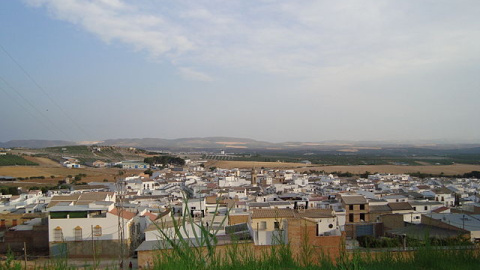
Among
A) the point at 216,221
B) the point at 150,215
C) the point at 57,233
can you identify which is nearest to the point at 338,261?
the point at 216,221

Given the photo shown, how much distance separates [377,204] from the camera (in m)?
22.4

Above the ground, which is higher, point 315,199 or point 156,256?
point 156,256

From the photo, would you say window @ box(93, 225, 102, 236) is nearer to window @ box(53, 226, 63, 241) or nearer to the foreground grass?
window @ box(53, 226, 63, 241)

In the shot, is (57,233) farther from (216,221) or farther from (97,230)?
(216,221)

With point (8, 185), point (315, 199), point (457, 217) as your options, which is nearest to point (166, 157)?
point (8, 185)

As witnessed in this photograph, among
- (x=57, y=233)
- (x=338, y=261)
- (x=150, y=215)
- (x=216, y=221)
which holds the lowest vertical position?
(x=150, y=215)

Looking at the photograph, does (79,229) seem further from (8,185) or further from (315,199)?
(8,185)

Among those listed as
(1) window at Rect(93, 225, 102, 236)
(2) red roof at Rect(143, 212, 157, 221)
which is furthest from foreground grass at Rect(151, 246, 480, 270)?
(2) red roof at Rect(143, 212, 157, 221)

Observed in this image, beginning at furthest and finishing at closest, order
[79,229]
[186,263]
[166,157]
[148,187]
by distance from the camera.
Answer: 1. [166,157]
2. [148,187]
3. [79,229]
4. [186,263]

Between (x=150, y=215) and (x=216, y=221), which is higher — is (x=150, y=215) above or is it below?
below

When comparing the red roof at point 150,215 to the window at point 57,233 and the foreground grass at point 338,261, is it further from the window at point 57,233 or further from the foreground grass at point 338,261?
the foreground grass at point 338,261

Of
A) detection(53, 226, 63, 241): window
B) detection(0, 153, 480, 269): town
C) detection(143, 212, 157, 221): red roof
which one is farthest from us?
detection(143, 212, 157, 221): red roof

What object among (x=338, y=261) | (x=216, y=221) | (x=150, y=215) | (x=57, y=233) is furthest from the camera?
(x=150, y=215)

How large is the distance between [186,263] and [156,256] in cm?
39
